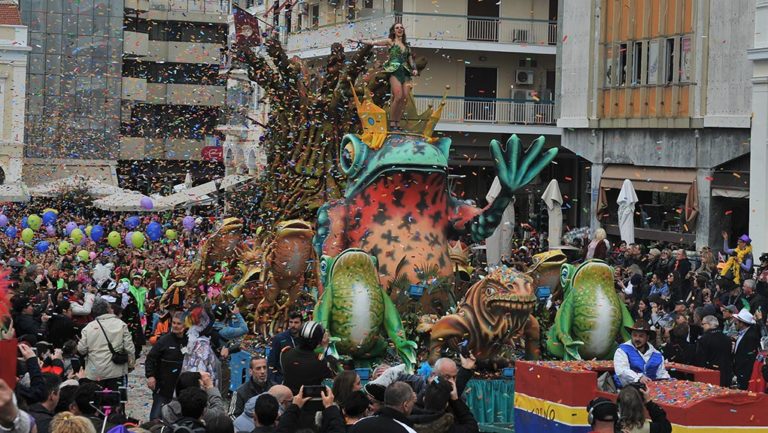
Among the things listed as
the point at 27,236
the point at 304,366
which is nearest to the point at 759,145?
the point at 27,236

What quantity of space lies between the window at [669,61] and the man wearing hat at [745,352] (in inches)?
635

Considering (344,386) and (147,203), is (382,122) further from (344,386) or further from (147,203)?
(147,203)

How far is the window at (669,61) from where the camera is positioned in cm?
3170

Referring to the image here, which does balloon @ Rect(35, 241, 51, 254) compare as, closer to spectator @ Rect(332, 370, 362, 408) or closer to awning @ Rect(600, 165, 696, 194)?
awning @ Rect(600, 165, 696, 194)

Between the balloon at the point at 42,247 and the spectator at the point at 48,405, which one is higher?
the balloon at the point at 42,247

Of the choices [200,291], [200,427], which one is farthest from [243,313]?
[200,427]

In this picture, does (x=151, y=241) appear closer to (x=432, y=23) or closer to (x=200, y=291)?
(x=432, y=23)

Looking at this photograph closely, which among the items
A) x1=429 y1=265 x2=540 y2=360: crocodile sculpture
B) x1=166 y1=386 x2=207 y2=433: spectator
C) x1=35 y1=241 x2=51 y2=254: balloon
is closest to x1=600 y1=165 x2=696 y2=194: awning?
x1=35 y1=241 x2=51 y2=254: balloon

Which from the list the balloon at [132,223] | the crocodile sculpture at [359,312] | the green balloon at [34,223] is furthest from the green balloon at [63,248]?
the crocodile sculpture at [359,312]

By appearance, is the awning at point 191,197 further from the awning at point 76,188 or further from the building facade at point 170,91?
the building facade at point 170,91

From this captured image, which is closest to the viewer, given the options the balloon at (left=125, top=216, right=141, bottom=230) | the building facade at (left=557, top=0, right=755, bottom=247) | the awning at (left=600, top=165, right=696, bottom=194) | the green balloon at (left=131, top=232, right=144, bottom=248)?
the building facade at (left=557, top=0, right=755, bottom=247)

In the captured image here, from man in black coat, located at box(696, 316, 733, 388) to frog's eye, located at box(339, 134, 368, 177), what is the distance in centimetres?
378

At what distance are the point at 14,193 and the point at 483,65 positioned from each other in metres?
16.7

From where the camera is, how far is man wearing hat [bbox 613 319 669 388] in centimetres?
1238
